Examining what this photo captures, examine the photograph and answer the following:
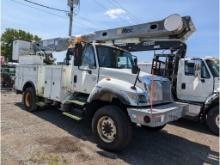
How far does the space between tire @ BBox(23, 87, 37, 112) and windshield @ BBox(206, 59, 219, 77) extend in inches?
236

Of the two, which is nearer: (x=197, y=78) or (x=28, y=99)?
(x=197, y=78)

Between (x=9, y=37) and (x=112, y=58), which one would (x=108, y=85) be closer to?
(x=112, y=58)

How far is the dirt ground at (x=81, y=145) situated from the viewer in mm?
4555

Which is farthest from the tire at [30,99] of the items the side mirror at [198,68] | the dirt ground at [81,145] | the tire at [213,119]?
the tire at [213,119]

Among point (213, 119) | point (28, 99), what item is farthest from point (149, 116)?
point (28, 99)

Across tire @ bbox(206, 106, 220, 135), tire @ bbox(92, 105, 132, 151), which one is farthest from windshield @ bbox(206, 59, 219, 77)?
tire @ bbox(92, 105, 132, 151)

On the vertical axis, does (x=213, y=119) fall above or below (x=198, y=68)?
below

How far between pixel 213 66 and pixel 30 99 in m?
6.39

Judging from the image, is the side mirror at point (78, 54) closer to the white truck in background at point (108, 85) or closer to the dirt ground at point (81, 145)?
the white truck in background at point (108, 85)

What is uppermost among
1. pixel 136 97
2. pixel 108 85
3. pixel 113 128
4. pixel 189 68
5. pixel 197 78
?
pixel 189 68

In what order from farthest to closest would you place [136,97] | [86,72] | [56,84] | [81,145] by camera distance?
[56,84], [86,72], [81,145], [136,97]

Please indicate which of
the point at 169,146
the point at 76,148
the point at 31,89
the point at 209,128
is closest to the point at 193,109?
the point at 209,128

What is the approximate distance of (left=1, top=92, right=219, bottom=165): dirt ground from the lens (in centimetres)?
455

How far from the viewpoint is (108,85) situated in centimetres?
522
